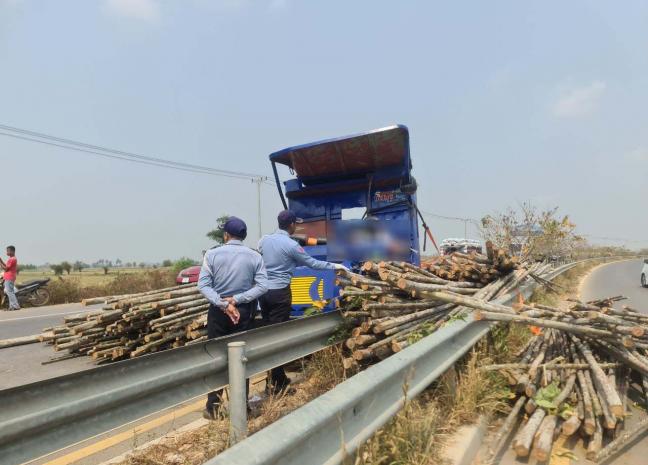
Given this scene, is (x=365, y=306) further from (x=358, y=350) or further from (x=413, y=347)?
(x=413, y=347)

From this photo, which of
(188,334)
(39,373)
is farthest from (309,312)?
(39,373)

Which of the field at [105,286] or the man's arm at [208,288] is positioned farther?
the field at [105,286]

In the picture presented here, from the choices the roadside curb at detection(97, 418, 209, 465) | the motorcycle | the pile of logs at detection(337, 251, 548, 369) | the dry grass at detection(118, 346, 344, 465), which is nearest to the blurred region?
the pile of logs at detection(337, 251, 548, 369)

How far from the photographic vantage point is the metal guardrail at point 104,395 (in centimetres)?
177

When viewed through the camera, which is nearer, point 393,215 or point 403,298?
point 403,298

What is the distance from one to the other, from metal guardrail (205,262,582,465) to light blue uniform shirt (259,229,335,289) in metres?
1.93

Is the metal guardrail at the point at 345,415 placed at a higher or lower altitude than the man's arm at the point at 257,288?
lower

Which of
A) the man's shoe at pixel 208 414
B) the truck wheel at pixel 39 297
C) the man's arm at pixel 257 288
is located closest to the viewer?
the man's shoe at pixel 208 414

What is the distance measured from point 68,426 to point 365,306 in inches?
120

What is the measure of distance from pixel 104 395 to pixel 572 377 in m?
4.00

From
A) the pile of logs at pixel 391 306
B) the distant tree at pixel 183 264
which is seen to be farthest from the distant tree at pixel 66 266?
the pile of logs at pixel 391 306

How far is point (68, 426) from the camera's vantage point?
192 cm

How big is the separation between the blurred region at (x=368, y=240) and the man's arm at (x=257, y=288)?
252cm

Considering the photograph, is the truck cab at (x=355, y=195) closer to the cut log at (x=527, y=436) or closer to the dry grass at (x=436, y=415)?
the dry grass at (x=436, y=415)
